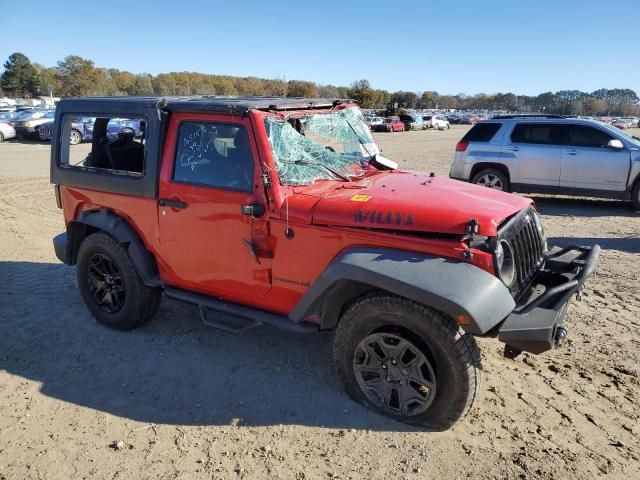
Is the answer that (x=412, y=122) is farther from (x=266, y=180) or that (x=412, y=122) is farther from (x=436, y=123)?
(x=266, y=180)

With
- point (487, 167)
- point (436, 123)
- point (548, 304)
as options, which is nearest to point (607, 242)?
point (487, 167)

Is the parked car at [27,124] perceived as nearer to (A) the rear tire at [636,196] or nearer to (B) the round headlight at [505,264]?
(A) the rear tire at [636,196]

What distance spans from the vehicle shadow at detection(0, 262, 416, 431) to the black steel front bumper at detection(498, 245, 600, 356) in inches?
36.3

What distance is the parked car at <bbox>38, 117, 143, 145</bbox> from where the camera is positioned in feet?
16.1

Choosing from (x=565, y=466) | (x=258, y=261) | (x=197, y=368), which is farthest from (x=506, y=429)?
(x=197, y=368)

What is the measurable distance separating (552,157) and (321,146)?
7.71 meters

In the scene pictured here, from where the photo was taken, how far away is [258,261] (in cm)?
374

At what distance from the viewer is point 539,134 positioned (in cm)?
1047

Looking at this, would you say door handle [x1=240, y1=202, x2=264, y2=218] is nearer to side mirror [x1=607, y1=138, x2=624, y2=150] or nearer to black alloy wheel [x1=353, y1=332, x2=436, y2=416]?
black alloy wheel [x1=353, y1=332, x2=436, y2=416]

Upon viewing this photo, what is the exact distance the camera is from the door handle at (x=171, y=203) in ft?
13.3

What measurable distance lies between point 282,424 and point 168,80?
415ft

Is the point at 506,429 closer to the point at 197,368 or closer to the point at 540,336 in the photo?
the point at 540,336

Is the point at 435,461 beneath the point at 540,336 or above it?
beneath

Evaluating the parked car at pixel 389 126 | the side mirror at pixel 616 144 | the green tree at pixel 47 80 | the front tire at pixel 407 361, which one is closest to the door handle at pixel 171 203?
the front tire at pixel 407 361
